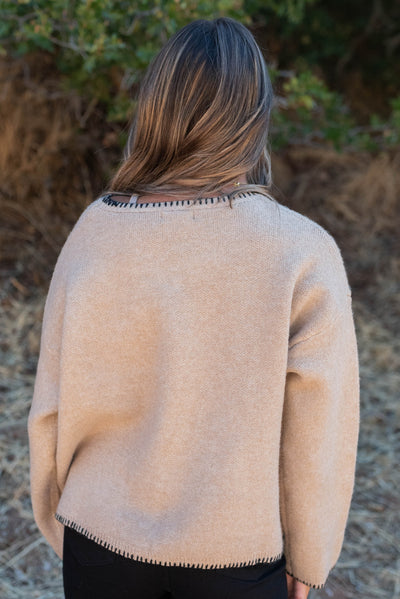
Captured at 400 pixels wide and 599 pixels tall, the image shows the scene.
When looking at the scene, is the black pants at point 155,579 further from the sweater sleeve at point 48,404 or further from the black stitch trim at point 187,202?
the black stitch trim at point 187,202

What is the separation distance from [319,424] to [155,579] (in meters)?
0.43

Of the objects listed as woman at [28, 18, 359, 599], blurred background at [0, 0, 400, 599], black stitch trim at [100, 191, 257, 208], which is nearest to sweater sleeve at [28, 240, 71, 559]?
woman at [28, 18, 359, 599]

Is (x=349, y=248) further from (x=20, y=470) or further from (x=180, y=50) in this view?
(x=180, y=50)

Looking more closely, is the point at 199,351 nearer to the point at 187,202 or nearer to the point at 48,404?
the point at 187,202

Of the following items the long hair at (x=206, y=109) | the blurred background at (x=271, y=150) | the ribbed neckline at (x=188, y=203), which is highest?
the long hair at (x=206, y=109)

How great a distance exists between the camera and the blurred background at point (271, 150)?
2.68m

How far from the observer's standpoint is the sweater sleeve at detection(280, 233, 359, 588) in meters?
1.22

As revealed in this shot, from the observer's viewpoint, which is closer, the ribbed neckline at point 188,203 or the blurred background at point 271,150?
the ribbed neckline at point 188,203

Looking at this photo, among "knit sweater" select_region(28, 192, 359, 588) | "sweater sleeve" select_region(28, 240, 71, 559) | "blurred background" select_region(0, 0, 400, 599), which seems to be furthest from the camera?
"blurred background" select_region(0, 0, 400, 599)

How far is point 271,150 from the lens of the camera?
185 centimetres

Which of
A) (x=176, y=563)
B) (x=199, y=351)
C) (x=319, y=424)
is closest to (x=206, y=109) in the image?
(x=199, y=351)

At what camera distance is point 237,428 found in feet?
3.97

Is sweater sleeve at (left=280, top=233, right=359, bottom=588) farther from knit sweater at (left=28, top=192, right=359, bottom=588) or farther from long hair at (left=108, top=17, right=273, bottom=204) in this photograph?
long hair at (left=108, top=17, right=273, bottom=204)

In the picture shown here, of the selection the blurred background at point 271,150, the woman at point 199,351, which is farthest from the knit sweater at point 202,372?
the blurred background at point 271,150
